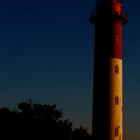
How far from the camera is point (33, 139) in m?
59.5

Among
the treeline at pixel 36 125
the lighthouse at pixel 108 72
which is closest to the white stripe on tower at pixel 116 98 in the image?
the lighthouse at pixel 108 72

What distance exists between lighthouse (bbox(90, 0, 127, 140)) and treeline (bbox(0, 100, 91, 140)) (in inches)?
450

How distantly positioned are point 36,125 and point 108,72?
46.9 ft

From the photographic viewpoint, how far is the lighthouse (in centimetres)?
5056

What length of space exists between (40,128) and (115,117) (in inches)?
537

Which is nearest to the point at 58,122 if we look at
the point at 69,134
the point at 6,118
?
the point at 69,134

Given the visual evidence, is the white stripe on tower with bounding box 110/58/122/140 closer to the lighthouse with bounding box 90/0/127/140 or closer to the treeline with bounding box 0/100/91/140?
the lighthouse with bounding box 90/0/127/140

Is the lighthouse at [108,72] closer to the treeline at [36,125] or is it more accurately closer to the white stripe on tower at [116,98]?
the white stripe on tower at [116,98]

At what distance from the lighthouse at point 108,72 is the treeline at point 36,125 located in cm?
1142

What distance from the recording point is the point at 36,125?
6216 centimetres

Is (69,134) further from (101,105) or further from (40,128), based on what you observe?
(101,105)

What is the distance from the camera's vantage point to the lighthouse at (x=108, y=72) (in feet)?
A: 166

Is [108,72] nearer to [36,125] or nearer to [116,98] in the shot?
[116,98]

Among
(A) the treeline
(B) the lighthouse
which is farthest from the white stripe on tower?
(A) the treeline
